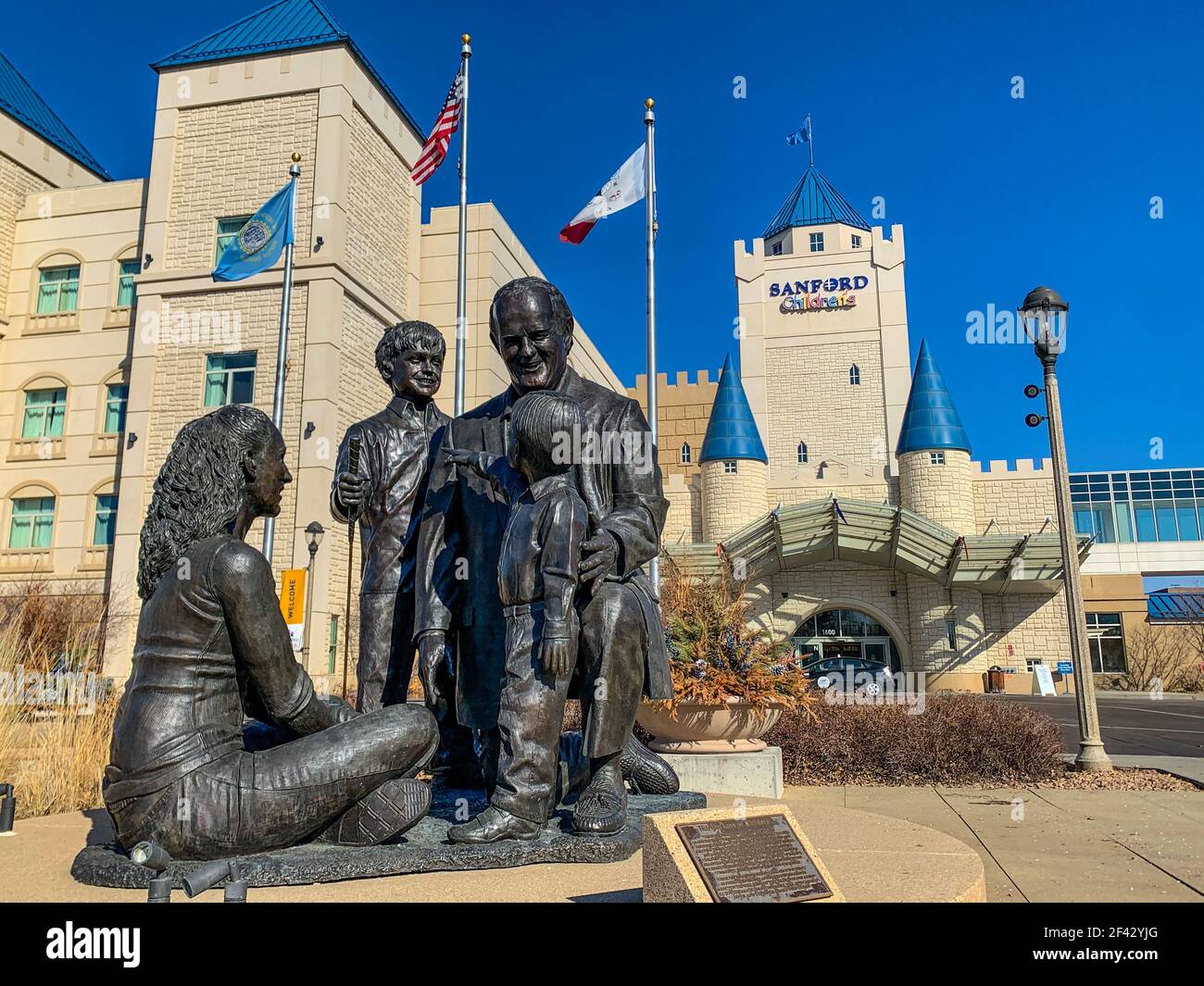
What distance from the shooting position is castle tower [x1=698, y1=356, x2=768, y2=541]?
109ft

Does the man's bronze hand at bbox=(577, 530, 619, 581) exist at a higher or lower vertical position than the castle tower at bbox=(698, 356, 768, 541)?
lower

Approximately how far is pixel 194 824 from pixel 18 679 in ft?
19.5

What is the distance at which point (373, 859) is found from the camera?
3.05 metres

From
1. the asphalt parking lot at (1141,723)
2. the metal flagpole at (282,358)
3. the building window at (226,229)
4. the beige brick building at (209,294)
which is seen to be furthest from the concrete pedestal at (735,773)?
the building window at (226,229)

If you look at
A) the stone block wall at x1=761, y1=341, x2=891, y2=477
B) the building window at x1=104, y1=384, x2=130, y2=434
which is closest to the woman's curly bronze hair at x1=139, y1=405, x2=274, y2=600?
the building window at x1=104, y1=384, x2=130, y2=434

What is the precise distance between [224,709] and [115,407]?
967 inches

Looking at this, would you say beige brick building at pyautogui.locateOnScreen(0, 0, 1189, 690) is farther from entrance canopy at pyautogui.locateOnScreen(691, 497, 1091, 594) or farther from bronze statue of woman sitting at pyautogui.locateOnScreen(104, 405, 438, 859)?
bronze statue of woman sitting at pyautogui.locateOnScreen(104, 405, 438, 859)

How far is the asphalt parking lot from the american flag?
11.4 m

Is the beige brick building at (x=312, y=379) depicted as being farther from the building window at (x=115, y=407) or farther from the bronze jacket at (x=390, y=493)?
the bronze jacket at (x=390, y=493)

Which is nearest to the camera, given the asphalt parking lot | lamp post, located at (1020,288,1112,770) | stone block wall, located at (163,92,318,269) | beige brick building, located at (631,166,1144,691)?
lamp post, located at (1020,288,1112,770)

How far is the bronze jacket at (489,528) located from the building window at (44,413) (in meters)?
24.7
